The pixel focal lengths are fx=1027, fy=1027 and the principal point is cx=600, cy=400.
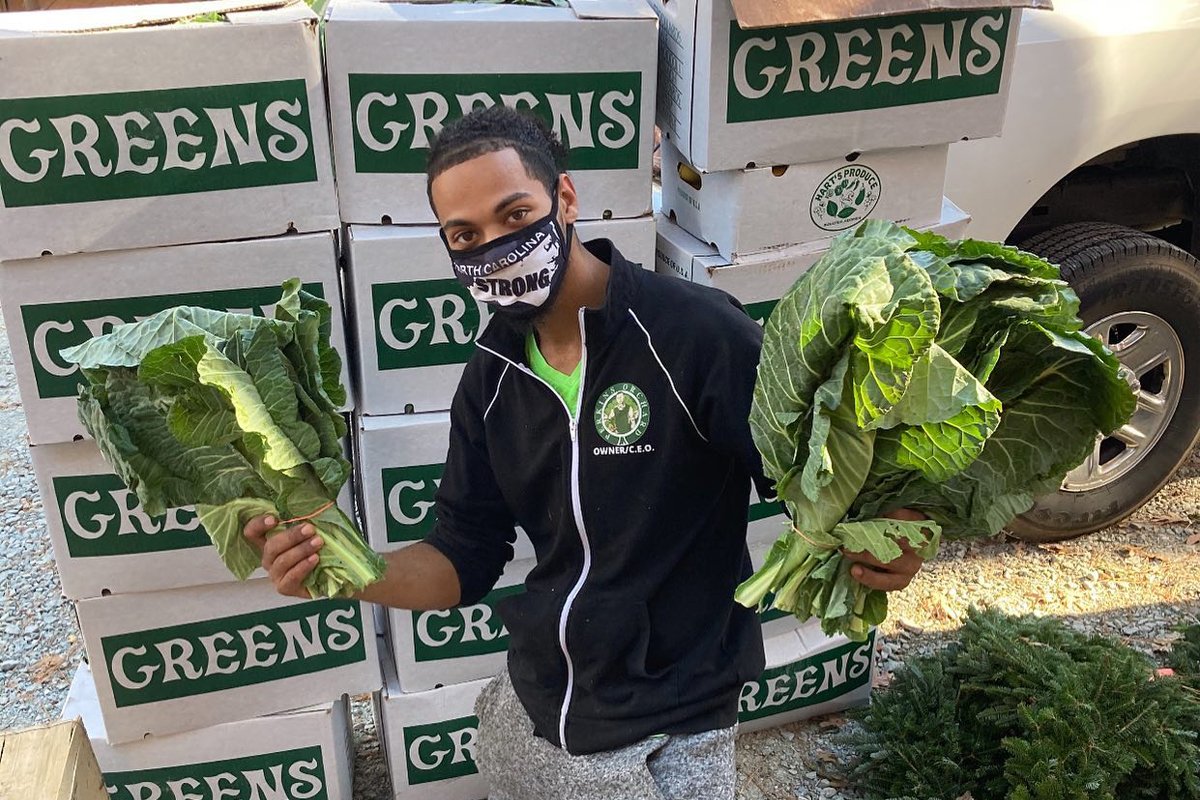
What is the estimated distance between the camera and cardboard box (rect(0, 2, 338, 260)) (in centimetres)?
255

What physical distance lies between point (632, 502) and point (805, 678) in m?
2.02

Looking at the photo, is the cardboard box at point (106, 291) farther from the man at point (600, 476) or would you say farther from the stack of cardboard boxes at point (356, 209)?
the man at point (600, 476)

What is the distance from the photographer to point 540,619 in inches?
90.1

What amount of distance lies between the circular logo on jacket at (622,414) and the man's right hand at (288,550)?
67 cm

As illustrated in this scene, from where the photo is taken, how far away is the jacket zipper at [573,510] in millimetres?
2158

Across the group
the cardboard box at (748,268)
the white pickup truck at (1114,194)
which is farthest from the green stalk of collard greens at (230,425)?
the white pickup truck at (1114,194)

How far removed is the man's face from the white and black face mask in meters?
0.02

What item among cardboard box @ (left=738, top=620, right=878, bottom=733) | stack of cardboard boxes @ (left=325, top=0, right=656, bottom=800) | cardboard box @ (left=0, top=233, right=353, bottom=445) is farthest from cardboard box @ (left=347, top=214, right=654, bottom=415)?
cardboard box @ (left=738, top=620, right=878, bottom=733)

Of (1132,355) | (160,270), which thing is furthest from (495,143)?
(1132,355)

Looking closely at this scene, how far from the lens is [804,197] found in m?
3.21

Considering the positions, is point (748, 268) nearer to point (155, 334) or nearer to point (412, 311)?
point (412, 311)

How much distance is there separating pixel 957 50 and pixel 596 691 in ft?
7.25

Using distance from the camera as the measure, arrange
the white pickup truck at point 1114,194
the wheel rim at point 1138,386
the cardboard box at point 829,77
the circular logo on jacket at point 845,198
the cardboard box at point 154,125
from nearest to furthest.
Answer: the cardboard box at point 154,125 < the cardboard box at point 829,77 < the circular logo on jacket at point 845,198 < the white pickup truck at point 1114,194 < the wheel rim at point 1138,386

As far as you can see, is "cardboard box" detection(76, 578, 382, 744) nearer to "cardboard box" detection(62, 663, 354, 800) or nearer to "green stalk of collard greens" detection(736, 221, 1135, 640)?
"cardboard box" detection(62, 663, 354, 800)
